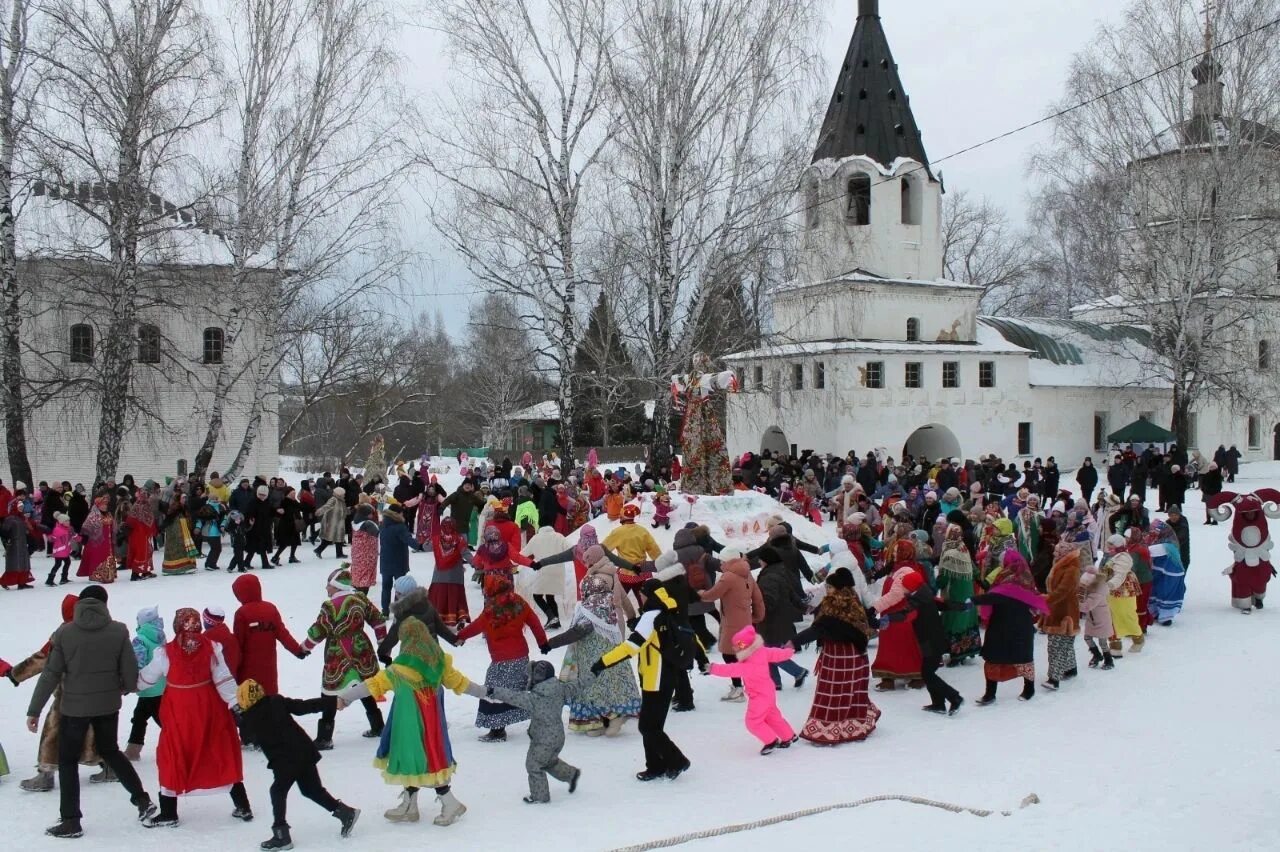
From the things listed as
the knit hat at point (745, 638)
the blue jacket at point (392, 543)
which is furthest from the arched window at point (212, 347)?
the knit hat at point (745, 638)

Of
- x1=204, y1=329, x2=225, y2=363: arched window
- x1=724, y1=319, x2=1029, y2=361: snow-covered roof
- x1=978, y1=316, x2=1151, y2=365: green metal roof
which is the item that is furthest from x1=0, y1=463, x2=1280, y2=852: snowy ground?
x1=978, y1=316, x2=1151, y2=365: green metal roof


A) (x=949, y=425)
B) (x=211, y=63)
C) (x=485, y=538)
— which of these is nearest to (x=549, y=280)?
(x=211, y=63)

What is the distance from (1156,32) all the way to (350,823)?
3299cm

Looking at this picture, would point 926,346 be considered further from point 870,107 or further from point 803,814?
point 803,814

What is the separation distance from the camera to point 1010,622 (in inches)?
390

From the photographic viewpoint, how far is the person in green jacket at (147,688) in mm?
7781

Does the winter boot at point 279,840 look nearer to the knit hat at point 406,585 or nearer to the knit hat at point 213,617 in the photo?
the knit hat at point 213,617

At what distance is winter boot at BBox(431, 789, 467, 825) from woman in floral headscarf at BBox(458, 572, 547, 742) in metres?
1.68

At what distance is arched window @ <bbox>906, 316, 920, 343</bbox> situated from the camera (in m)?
37.6

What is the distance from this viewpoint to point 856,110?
35750 millimetres

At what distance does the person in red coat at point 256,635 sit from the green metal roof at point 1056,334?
3673cm

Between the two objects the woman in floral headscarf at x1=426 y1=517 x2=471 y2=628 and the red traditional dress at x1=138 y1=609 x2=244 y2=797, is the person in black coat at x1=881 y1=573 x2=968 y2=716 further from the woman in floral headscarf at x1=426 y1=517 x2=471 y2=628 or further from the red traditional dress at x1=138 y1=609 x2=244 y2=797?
the red traditional dress at x1=138 y1=609 x2=244 y2=797

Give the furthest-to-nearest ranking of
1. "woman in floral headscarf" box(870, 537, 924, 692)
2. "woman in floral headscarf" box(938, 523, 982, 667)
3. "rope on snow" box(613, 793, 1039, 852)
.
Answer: "woman in floral headscarf" box(938, 523, 982, 667) < "woman in floral headscarf" box(870, 537, 924, 692) < "rope on snow" box(613, 793, 1039, 852)

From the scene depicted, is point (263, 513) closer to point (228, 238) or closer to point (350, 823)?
point (228, 238)
